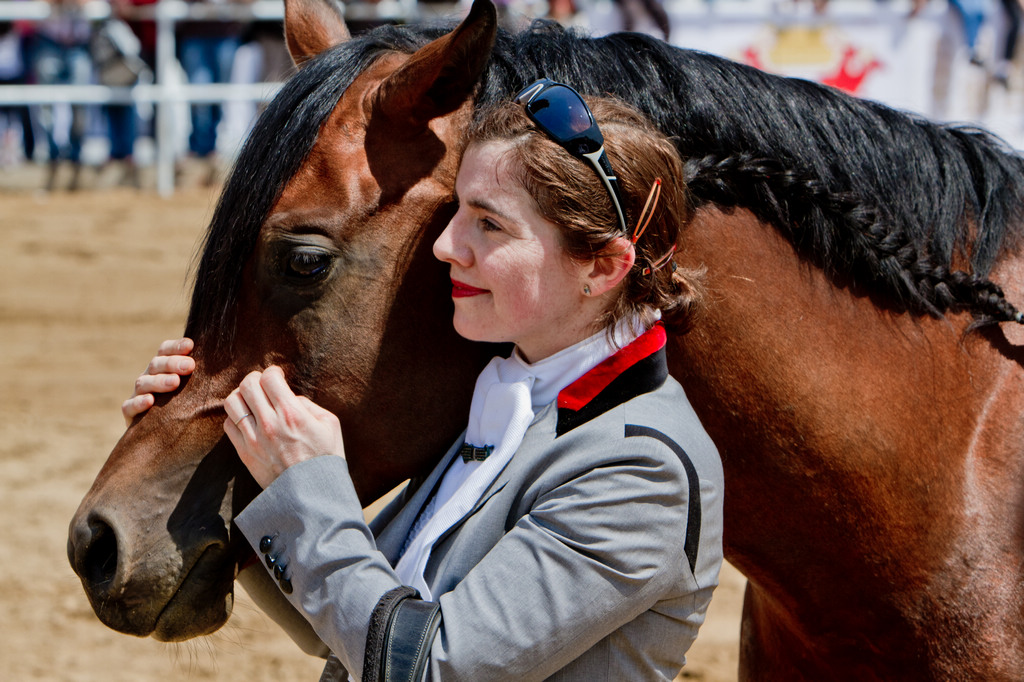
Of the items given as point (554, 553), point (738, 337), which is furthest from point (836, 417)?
point (554, 553)

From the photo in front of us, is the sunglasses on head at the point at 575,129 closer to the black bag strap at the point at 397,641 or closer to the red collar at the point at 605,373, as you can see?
the red collar at the point at 605,373

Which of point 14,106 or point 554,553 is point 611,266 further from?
point 14,106

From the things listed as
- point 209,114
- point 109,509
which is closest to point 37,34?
point 209,114

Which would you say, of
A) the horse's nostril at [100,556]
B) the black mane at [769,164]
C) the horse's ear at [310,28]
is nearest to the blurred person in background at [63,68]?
the horse's ear at [310,28]

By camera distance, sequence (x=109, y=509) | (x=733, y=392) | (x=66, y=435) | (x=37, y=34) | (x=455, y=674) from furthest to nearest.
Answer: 1. (x=37, y=34)
2. (x=66, y=435)
3. (x=733, y=392)
4. (x=109, y=509)
5. (x=455, y=674)

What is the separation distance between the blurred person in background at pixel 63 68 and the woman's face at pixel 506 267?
9426 mm

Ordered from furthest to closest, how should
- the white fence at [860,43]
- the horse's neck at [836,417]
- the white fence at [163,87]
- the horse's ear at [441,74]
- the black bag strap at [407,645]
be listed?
the white fence at [163,87], the white fence at [860,43], the horse's neck at [836,417], the horse's ear at [441,74], the black bag strap at [407,645]

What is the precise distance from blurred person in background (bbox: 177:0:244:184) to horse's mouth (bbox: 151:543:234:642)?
8.51m

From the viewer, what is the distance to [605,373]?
1629 mm

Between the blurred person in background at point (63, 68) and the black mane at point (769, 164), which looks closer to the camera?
the black mane at point (769, 164)

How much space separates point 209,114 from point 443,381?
8.84 metres

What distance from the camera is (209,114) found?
9.91 metres

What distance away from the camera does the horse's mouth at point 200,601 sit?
1.74 meters

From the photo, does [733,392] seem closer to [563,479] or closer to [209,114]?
[563,479]
